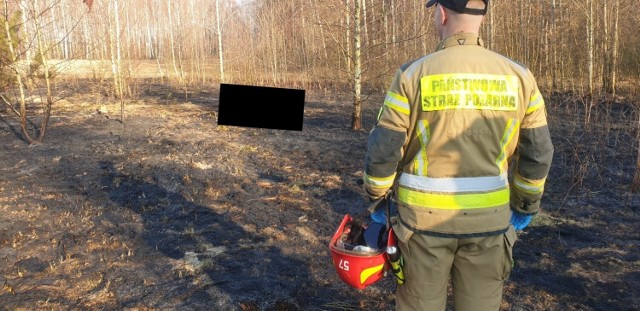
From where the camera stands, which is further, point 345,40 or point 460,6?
point 345,40

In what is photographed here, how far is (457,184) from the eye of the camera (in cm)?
172

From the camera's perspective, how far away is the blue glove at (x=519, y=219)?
2012mm

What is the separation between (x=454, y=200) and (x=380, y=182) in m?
0.29

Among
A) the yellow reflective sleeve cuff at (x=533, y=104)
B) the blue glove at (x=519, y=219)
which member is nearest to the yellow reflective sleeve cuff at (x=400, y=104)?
the yellow reflective sleeve cuff at (x=533, y=104)

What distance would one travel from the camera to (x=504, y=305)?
305 centimetres

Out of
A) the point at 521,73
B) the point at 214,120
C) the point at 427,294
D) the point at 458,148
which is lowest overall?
the point at 214,120

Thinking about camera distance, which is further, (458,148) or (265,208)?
(265,208)

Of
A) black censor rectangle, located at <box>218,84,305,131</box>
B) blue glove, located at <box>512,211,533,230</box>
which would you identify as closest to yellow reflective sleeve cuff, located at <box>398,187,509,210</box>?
blue glove, located at <box>512,211,533,230</box>

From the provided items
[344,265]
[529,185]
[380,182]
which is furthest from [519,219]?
[344,265]

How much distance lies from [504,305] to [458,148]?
1.84 m

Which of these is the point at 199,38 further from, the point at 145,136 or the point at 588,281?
the point at 588,281

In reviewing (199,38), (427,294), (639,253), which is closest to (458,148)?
(427,294)

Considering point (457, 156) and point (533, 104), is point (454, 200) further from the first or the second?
point (533, 104)

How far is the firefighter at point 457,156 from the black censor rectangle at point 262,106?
130 inches
